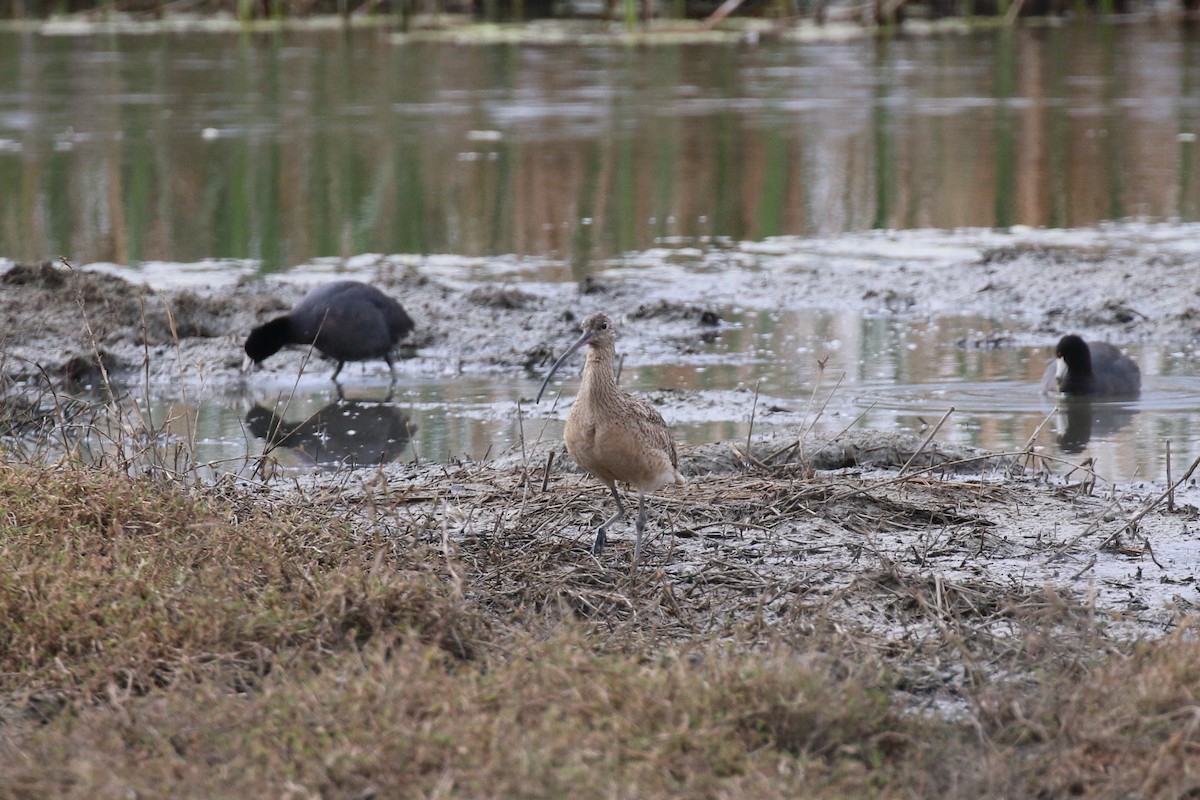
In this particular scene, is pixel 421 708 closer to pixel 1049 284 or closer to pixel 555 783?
pixel 555 783

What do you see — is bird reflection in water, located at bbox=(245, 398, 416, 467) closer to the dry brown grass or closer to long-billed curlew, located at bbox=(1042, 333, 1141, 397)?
the dry brown grass

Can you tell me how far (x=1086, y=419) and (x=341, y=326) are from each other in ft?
12.8

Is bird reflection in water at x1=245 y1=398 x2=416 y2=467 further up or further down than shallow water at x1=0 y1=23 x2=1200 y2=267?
further down

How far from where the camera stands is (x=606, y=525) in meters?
5.31

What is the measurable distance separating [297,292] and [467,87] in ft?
38.9

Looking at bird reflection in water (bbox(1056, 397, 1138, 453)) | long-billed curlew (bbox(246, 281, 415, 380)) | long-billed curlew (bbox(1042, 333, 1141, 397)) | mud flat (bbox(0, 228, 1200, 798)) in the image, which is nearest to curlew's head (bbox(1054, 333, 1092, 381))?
long-billed curlew (bbox(1042, 333, 1141, 397))

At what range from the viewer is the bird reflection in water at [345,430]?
739 cm

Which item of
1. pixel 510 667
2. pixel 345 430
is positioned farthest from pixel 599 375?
pixel 345 430

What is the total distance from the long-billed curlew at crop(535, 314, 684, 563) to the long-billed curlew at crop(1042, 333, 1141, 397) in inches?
128

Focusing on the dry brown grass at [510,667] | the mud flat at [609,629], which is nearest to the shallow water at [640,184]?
the mud flat at [609,629]

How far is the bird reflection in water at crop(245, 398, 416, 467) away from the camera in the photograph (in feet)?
24.3

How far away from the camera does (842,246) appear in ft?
38.2

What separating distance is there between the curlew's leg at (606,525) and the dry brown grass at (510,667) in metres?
0.08

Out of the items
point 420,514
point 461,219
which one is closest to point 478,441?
point 420,514
